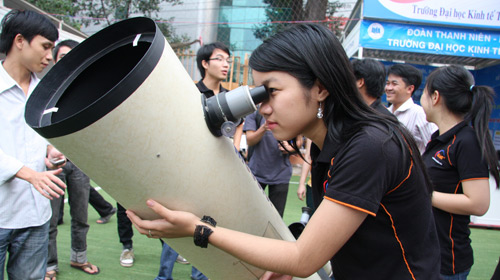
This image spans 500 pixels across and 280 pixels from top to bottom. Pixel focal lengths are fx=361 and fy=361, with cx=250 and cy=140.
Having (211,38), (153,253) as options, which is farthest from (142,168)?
(211,38)

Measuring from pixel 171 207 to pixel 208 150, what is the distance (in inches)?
6.9

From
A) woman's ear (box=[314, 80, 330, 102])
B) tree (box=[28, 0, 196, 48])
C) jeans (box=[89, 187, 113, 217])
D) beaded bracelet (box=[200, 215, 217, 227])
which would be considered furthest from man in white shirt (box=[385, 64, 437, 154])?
tree (box=[28, 0, 196, 48])

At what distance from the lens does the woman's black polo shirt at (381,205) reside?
3.01 ft

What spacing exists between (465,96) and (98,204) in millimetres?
3790

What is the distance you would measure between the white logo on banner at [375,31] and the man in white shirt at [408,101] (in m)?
2.32

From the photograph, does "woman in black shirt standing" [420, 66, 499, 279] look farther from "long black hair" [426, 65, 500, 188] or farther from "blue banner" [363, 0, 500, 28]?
"blue banner" [363, 0, 500, 28]

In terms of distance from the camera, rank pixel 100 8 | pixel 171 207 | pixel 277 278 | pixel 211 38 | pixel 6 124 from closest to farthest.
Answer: pixel 171 207 < pixel 277 278 < pixel 6 124 < pixel 100 8 < pixel 211 38

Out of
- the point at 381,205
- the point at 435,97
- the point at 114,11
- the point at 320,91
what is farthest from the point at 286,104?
the point at 114,11

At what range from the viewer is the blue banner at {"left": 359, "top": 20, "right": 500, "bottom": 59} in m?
5.46

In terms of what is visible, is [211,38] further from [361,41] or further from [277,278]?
[277,278]

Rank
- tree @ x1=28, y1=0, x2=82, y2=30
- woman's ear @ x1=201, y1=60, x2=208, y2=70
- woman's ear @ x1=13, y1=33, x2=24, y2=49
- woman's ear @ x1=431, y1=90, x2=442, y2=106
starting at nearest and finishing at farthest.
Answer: woman's ear @ x1=13, y1=33, x2=24, y2=49 < woman's ear @ x1=431, y1=90, x2=442, y2=106 < woman's ear @ x1=201, y1=60, x2=208, y2=70 < tree @ x1=28, y1=0, x2=82, y2=30

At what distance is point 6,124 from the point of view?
5.64ft

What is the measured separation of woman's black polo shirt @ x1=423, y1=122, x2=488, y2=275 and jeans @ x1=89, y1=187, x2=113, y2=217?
3.53m

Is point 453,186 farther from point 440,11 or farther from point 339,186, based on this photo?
point 440,11
